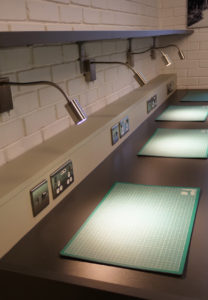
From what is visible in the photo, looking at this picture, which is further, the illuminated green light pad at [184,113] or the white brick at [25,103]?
the illuminated green light pad at [184,113]

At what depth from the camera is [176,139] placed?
1791mm

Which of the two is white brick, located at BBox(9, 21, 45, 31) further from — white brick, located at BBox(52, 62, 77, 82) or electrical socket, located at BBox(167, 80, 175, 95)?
electrical socket, located at BBox(167, 80, 175, 95)

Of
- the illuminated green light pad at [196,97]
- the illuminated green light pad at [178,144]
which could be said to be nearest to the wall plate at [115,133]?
the illuminated green light pad at [178,144]

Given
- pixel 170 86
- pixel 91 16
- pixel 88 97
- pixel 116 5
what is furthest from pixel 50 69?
pixel 170 86

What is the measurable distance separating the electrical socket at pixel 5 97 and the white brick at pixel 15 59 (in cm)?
5

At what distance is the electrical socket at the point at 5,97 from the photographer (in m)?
1.03

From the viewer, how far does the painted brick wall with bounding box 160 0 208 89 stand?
126 inches

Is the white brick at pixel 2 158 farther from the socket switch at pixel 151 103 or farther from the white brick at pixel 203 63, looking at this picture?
the white brick at pixel 203 63

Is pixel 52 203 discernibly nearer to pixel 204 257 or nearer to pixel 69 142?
pixel 69 142

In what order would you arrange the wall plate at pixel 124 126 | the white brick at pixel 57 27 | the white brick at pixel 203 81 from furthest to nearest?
the white brick at pixel 203 81, the wall plate at pixel 124 126, the white brick at pixel 57 27

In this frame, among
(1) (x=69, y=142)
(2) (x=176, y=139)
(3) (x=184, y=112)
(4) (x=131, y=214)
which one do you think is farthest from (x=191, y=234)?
(3) (x=184, y=112)

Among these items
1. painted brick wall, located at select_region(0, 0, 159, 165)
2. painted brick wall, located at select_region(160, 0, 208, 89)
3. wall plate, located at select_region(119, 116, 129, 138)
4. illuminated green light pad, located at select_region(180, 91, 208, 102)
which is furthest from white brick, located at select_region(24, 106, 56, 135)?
painted brick wall, located at select_region(160, 0, 208, 89)

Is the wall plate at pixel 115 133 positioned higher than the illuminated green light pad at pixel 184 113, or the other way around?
the wall plate at pixel 115 133

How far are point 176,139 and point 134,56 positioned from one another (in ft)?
3.02
